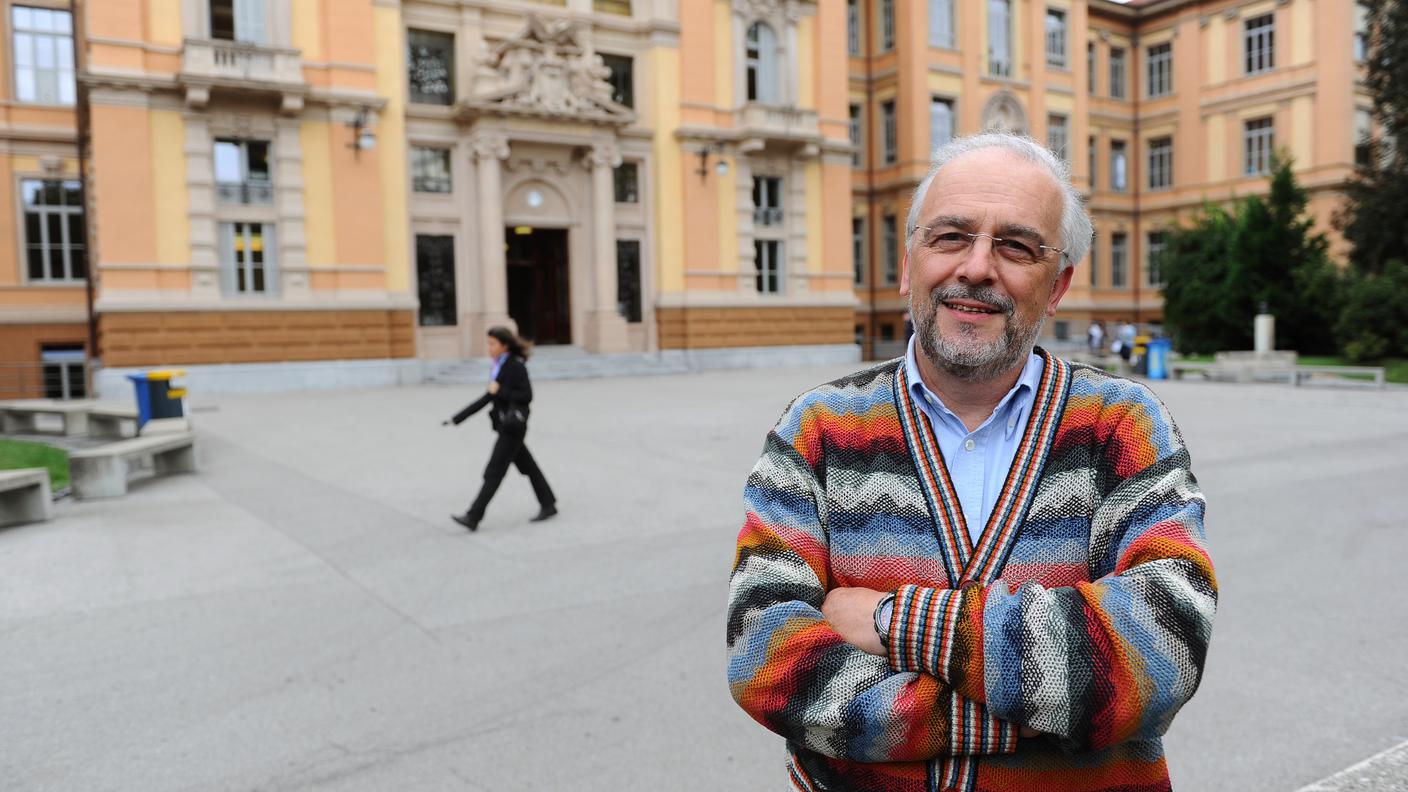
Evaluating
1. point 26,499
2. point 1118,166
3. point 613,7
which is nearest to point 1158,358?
point 613,7

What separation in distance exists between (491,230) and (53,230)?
42.8ft

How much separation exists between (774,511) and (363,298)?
1001 inches

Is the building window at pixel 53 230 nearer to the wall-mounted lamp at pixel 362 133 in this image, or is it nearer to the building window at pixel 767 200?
the wall-mounted lamp at pixel 362 133

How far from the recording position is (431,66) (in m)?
27.4

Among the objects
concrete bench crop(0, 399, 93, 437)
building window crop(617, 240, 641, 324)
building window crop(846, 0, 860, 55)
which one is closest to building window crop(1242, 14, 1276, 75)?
building window crop(846, 0, 860, 55)

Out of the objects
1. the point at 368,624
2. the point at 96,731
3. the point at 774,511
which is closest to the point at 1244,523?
the point at 368,624

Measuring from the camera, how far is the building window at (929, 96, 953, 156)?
123ft

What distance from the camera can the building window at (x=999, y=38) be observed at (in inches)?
1524

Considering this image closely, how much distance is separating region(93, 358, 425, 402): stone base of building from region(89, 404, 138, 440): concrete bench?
6.56m

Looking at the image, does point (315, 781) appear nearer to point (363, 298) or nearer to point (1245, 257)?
point (363, 298)

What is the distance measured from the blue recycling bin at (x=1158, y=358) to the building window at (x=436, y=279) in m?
18.7

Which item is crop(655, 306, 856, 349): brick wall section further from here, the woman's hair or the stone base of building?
the woman's hair

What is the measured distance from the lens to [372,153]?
2573 centimetres

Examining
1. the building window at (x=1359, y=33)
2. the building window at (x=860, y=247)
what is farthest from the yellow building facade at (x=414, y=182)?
the building window at (x=1359, y=33)
